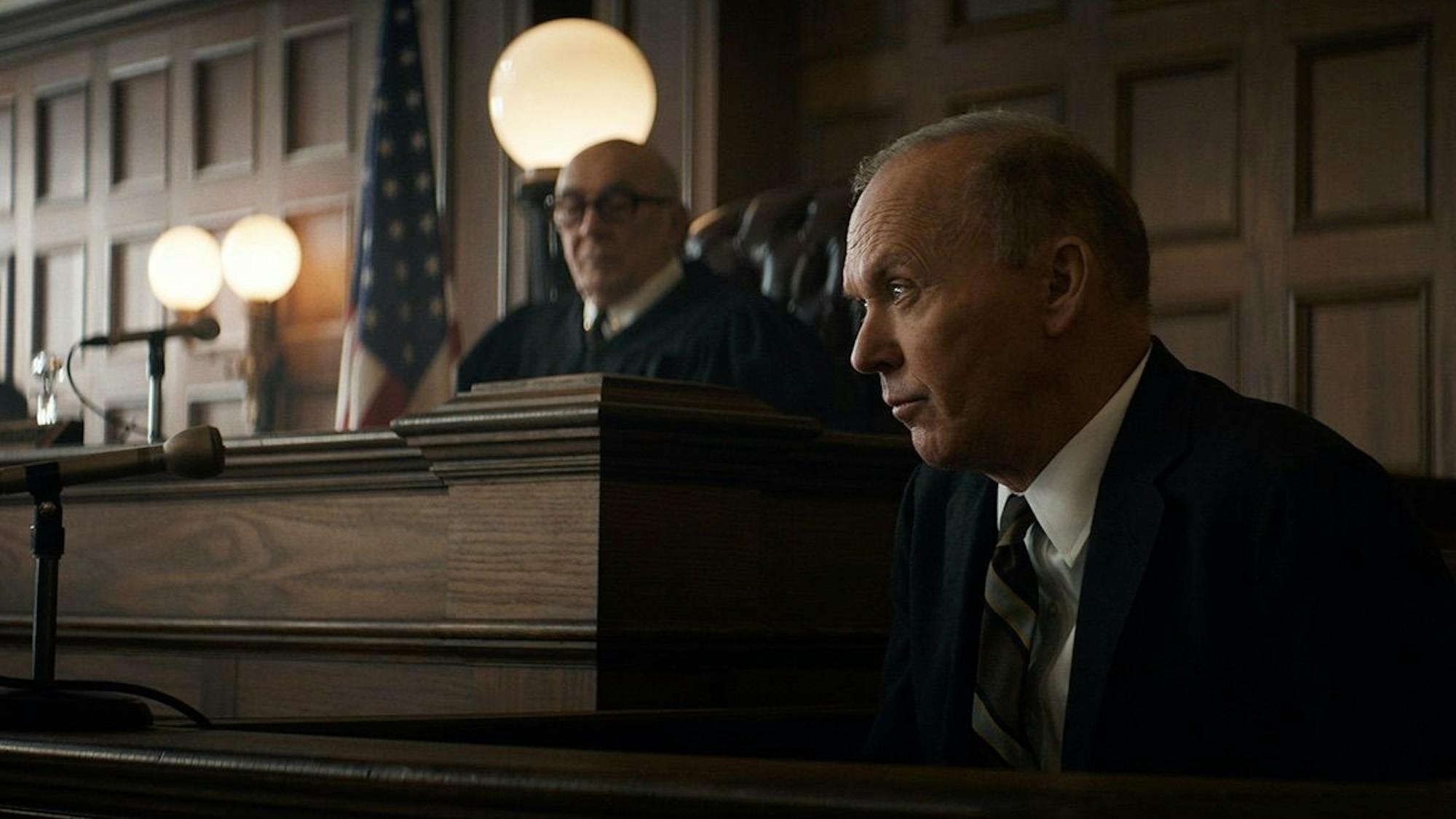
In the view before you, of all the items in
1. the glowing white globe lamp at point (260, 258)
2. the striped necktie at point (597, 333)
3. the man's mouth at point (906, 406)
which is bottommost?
the man's mouth at point (906, 406)

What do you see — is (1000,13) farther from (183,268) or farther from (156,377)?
(183,268)

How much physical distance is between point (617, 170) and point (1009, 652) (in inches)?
107

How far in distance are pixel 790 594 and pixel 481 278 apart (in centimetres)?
419

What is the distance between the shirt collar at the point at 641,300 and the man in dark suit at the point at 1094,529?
2422 millimetres

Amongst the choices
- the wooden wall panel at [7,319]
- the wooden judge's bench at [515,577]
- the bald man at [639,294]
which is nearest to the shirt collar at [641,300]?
the bald man at [639,294]

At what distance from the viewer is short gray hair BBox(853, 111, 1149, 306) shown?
1.82 metres

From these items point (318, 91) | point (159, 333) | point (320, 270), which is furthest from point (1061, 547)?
point (318, 91)

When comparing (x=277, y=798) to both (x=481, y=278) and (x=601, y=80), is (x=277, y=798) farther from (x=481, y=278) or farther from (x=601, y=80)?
(x=481, y=278)

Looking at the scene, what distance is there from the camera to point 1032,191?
1.82 meters

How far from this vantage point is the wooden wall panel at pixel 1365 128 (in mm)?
4973

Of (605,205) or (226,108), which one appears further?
(226,108)

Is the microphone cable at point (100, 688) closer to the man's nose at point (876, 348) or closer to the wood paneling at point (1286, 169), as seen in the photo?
the man's nose at point (876, 348)

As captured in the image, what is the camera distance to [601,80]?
4.88m

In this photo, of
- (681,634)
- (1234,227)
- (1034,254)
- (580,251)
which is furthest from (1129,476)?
(1234,227)
